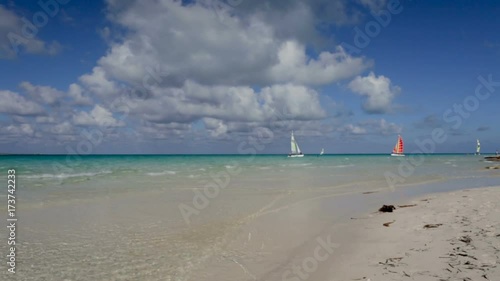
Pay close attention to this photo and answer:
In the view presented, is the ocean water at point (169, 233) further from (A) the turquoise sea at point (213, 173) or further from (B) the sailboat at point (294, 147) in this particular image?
(B) the sailboat at point (294, 147)

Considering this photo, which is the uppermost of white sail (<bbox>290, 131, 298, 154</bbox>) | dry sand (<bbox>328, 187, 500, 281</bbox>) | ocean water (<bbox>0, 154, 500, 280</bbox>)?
white sail (<bbox>290, 131, 298, 154</bbox>)

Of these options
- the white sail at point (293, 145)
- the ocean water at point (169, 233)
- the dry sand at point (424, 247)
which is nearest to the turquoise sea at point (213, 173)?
the ocean water at point (169, 233)

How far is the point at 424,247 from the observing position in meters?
8.13

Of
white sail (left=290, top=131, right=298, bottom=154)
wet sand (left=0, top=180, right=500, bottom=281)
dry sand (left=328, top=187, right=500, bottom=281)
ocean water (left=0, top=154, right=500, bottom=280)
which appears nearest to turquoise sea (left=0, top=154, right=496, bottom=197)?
ocean water (left=0, top=154, right=500, bottom=280)

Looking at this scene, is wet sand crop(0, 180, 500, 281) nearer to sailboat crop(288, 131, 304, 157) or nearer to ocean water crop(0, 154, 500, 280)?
ocean water crop(0, 154, 500, 280)

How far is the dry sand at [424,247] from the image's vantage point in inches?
252

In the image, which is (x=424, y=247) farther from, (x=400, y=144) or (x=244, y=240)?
(x=400, y=144)

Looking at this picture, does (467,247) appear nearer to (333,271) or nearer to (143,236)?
(333,271)

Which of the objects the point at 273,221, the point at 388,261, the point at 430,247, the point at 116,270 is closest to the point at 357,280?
the point at 388,261

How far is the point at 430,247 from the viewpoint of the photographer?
26.5ft

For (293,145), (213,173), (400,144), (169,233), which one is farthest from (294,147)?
(169,233)

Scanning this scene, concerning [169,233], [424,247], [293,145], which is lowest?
[169,233]

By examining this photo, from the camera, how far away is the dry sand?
6.41 meters

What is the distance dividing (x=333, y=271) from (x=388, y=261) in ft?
4.24
